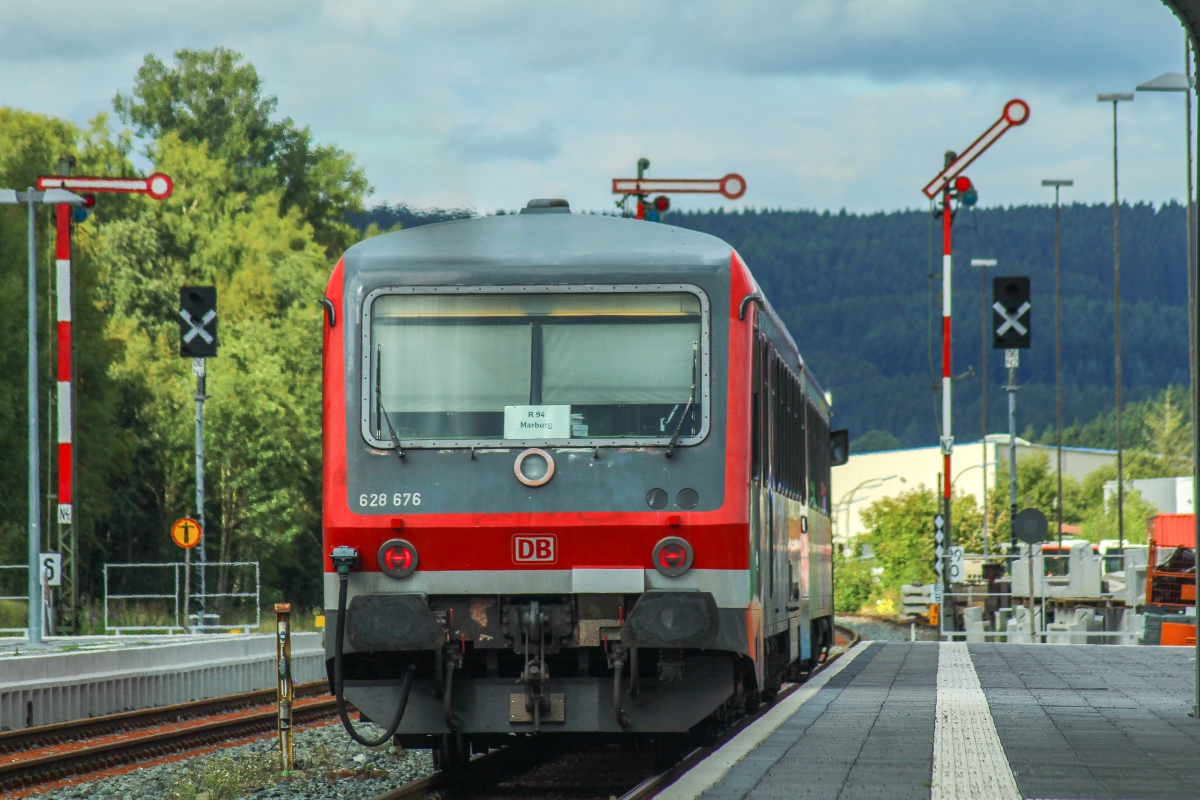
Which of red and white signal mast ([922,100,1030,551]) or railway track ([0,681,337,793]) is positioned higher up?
red and white signal mast ([922,100,1030,551])

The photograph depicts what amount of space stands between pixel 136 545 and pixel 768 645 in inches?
1552

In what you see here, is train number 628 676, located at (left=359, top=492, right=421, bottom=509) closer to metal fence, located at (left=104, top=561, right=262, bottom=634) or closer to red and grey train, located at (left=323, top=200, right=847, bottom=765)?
red and grey train, located at (left=323, top=200, right=847, bottom=765)

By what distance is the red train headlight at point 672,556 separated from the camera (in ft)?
33.3

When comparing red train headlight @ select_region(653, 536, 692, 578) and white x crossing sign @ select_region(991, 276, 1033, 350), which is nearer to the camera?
red train headlight @ select_region(653, 536, 692, 578)

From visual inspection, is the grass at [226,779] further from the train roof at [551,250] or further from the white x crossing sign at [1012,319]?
the white x crossing sign at [1012,319]

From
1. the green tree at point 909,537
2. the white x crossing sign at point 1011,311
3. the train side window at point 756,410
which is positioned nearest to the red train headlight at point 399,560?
the train side window at point 756,410

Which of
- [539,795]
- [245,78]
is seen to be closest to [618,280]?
[539,795]

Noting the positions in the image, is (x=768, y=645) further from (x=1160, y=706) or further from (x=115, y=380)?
(x=115, y=380)

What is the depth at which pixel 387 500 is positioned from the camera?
10.3 m

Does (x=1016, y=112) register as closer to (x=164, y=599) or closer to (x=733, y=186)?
(x=733, y=186)

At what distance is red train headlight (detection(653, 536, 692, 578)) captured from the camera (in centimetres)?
1016

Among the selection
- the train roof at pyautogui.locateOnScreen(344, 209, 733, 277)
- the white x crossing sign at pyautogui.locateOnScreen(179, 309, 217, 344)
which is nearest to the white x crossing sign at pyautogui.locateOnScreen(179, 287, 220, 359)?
the white x crossing sign at pyautogui.locateOnScreen(179, 309, 217, 344)

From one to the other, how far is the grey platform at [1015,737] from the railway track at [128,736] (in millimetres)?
4926

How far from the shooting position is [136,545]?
1955 inches
